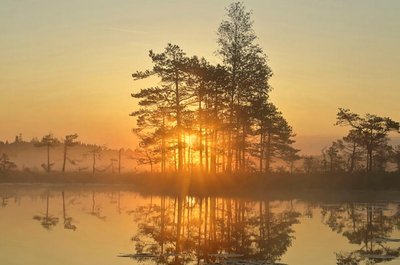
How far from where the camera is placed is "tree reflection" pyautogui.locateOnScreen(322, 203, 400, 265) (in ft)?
53.6

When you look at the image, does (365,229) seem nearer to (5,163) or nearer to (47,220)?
(47,220)

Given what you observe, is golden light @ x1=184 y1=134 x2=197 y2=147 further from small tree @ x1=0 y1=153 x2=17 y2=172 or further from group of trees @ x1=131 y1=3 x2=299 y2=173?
small tree @ x1=0 y1=153 x2=17 y2=172

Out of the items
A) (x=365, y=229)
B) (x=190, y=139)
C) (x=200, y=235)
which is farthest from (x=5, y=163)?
(x=365, y=229)

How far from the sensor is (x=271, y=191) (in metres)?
51.2

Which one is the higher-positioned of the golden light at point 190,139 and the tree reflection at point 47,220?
the golden light at point 190,139

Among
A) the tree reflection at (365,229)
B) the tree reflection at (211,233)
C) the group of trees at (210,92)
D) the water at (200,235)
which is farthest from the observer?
the group of trees at (210,92)

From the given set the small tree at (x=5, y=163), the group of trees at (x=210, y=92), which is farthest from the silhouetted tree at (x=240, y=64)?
the small tree at (x=5, y=163)

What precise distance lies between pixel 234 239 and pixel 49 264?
23.6 feet

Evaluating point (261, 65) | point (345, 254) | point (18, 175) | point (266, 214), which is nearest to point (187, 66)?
point (261, 65)

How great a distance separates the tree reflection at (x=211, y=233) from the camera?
1605 cm

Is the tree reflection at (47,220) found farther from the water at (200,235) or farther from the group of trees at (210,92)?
the group of trees at (210,92)

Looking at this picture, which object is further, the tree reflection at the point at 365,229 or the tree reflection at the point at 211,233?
the tree reflection at the point at 365,229

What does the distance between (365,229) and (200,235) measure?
7.56m

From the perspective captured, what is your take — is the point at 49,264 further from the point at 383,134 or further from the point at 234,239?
the point at 383,134
